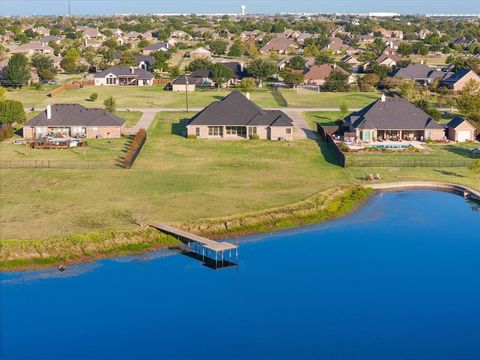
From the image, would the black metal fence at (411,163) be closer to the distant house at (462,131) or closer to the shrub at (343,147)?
the shrub at (343,147)

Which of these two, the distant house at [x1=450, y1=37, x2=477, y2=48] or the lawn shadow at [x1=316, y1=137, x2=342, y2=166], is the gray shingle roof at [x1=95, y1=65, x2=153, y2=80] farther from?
the distant house at [x1=450, y1=37, x2=477, y2=48]

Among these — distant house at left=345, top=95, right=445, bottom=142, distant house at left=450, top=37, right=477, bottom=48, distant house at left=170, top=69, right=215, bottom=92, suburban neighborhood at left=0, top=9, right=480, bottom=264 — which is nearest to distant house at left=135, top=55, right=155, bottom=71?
suburban neighborhood at left=0, top=9, right=480, bottom=264

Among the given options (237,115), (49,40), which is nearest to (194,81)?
(237,115)

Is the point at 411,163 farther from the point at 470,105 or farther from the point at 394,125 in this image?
the point at 470,105

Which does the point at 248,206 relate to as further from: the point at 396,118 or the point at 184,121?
the point at 184,121

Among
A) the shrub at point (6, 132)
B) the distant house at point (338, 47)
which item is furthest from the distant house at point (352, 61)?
the shrub at point (6, 132)

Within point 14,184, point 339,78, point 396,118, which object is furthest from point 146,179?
point 339,78
